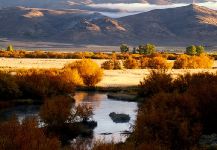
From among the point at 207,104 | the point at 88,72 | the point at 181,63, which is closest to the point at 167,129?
the point at 207,104

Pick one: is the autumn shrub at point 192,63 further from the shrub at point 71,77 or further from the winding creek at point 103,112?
the winding creek at point 103,112

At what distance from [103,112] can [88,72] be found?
21.7m

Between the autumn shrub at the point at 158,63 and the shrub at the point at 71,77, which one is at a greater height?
the shrub at the point at 71,77

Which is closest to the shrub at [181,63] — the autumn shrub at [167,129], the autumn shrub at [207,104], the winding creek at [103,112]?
the winding creek at [103,112]

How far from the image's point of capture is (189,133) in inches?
1026

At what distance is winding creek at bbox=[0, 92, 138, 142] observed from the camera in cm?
3250

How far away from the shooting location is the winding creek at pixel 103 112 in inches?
1280

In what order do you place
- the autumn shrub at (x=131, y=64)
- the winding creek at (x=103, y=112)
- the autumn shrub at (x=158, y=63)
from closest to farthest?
the winding creek at (x=103, y=112) < the autumn shrub at (x=158, y=63) < the autumn shrub at (x=131, y=64)

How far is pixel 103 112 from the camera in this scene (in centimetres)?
A: 4169

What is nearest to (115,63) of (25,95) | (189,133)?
(25,95)

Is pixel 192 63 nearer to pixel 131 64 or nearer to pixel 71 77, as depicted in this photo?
pixel 131 64

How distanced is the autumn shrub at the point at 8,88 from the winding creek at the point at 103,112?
4.17 metres

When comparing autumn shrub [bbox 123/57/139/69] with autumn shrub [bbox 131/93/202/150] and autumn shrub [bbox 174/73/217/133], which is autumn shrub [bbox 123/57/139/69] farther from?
autumn shrub [bbox 131/93/202/150]

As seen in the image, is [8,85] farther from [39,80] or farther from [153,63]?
[153,63]
